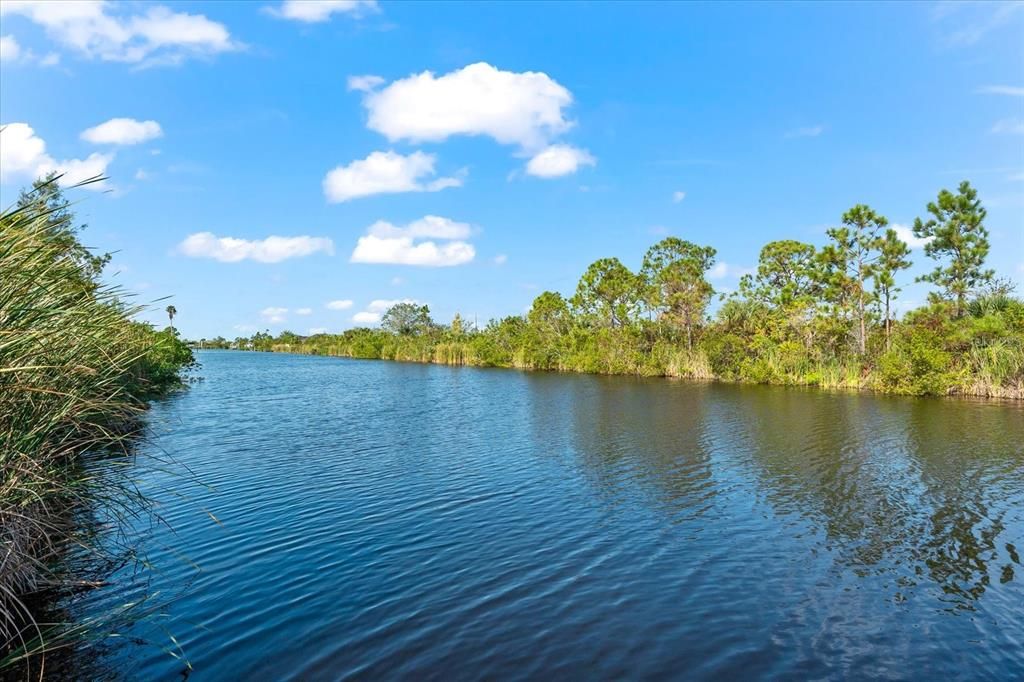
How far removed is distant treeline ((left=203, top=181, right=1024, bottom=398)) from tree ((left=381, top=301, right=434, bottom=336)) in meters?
49.5

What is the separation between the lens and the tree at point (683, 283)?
55438mm

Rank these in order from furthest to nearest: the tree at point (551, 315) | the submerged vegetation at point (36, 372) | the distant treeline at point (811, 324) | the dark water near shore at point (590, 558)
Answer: the tree at point (551, 315) → the distant treeline at point (811, 324) → the dark water near shore at point (590, 558) → the submerged vegetation at point (36, 372)

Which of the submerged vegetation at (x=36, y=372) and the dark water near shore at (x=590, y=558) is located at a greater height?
the submerged vegetation at (x=36, y=372)

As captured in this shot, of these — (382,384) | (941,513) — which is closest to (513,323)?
(382,384)

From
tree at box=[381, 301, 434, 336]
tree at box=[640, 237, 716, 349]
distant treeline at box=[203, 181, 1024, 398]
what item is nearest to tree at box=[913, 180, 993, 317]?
distant treeline at box=[203, 181, 1024, 398]

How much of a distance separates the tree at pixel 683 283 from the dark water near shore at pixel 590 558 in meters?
34.9

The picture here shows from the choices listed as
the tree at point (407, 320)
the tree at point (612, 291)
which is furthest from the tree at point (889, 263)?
the tree at point (407, 320)

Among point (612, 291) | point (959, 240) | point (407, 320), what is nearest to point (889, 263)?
point (959, 240)

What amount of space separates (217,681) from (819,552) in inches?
374

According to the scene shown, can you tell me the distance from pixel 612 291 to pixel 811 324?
2314cm

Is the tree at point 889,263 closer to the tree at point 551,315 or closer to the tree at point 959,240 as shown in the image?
the tree at point 959,240

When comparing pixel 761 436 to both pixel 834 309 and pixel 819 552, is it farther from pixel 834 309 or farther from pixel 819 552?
pixel 834 309

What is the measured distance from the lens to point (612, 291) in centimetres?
6378

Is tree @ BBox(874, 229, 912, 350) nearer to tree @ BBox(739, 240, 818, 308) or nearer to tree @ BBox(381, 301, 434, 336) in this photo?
tree @ BBox(739, 240, 818, 308)
